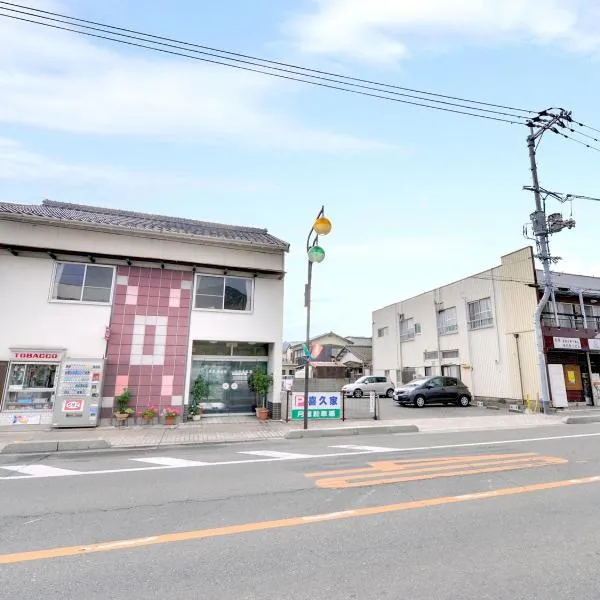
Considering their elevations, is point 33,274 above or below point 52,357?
above

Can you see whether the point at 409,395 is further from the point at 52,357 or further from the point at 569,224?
the point at 52,357

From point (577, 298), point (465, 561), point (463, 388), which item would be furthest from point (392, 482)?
point (577, 298)

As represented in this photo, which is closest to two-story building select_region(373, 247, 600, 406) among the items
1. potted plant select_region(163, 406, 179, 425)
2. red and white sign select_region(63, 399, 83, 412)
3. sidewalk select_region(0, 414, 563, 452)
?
sidewalk select_region(0, 414, 563, 452)

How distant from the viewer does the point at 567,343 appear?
1959cm

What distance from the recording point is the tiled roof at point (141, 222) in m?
13.3

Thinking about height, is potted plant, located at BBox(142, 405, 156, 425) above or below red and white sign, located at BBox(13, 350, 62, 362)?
below

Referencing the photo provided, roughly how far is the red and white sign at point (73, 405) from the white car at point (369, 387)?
17.3m

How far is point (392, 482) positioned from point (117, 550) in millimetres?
4050

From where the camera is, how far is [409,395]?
67.4 ft

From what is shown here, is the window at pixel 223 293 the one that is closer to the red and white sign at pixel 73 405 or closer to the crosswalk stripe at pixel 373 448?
the red and white sign at pixel 73 405

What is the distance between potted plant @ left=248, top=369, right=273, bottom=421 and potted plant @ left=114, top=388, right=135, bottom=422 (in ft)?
13.9

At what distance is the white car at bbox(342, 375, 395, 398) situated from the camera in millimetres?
25719

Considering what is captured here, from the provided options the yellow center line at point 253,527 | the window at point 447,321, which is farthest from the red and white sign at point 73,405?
the window at point 447,321

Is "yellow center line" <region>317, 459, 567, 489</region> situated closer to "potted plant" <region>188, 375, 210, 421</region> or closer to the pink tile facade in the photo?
"potted plant" <region>188, 375, 210, 421</region>
